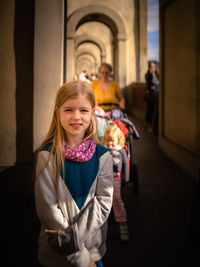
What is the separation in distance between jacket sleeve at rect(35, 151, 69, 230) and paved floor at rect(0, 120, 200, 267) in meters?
1.27

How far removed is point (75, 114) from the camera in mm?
1237

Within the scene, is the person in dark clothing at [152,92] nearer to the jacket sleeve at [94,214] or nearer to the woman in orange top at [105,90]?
the woman in orange top at [105,90]

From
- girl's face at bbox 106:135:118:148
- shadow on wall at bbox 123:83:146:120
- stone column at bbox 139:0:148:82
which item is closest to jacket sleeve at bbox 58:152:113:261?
girl's face at bbox 106:135:118:148

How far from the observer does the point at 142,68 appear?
1240 centimetres

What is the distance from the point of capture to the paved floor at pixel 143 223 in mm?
2266

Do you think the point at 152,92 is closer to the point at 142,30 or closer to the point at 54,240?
the point at 142,30

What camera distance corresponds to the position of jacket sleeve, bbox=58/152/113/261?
1145 mm

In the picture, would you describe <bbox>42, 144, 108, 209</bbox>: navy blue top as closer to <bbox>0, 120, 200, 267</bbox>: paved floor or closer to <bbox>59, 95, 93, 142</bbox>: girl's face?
<bbox>59, 95, 93, 142</bbox>: girl's face
